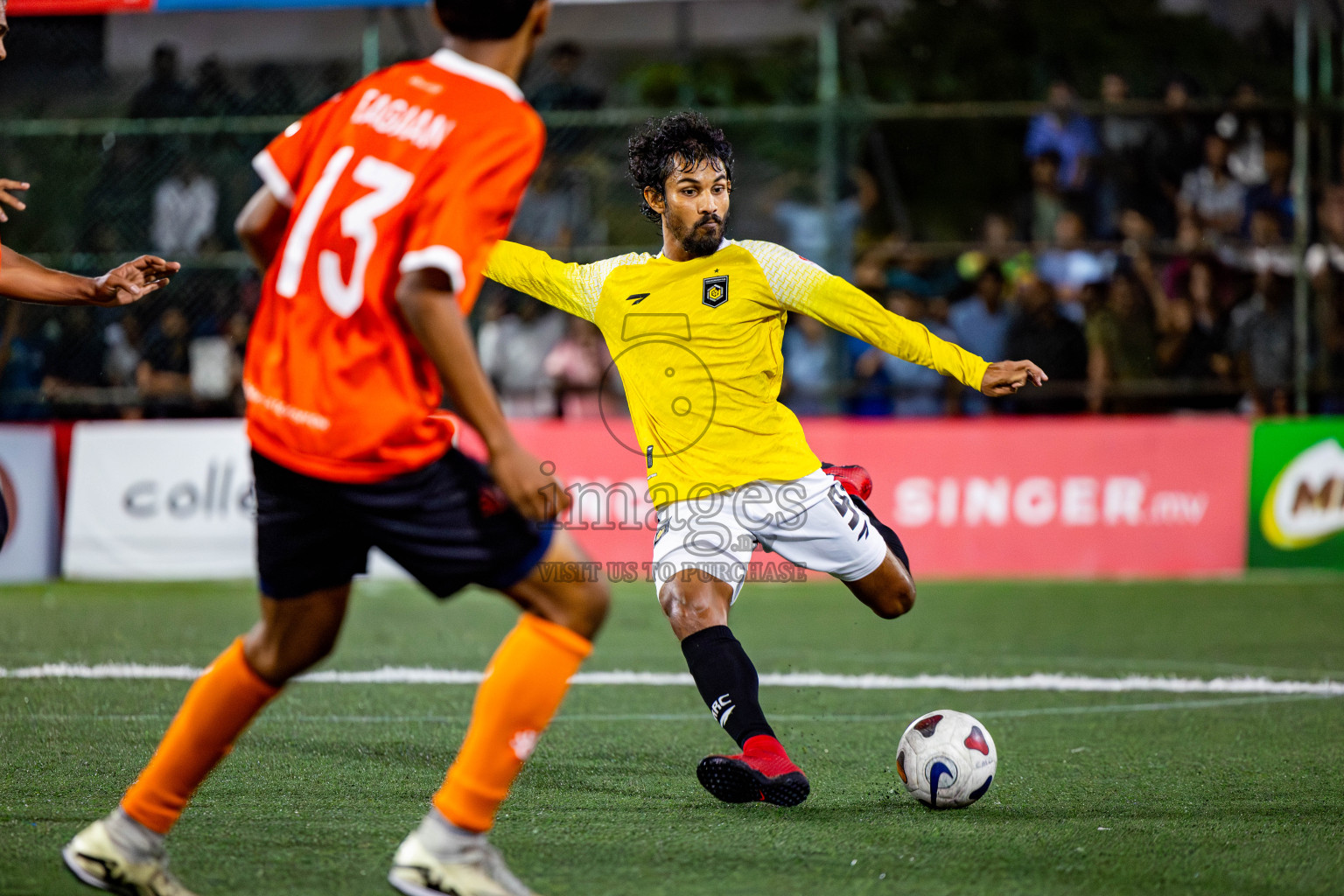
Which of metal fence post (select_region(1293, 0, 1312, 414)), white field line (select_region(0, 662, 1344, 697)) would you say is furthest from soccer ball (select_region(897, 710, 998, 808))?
metal fence post (select_region(1293, 0, 1312, 414))

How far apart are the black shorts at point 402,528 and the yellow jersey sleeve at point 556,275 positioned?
2.03 metres

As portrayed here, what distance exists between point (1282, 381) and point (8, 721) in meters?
9.62

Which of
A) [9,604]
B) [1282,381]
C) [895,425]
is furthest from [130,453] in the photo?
[1282,381]

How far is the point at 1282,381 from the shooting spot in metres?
12.0

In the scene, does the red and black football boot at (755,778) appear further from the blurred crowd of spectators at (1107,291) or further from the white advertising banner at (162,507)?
the white advertising banner at (162,507)

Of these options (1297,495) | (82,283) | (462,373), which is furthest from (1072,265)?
(462,373)

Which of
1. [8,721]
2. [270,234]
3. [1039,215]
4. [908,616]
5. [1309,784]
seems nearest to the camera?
[270,234]

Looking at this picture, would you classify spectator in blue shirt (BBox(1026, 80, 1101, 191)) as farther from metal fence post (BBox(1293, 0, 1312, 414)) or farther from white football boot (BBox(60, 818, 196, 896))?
white football boot (BBox(60, 818, 196, 896))

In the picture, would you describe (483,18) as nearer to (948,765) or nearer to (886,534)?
(948,765)

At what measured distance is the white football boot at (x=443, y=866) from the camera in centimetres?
320

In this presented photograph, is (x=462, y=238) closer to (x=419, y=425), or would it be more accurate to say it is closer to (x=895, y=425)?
(x=419, y=425)

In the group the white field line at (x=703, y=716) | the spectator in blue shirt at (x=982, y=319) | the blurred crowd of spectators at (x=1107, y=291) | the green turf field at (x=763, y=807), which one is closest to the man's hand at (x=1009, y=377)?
the green turf field at (x=763, y=807)

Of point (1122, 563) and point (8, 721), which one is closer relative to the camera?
point (8, 721)

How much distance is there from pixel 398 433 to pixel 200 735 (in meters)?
0.82
